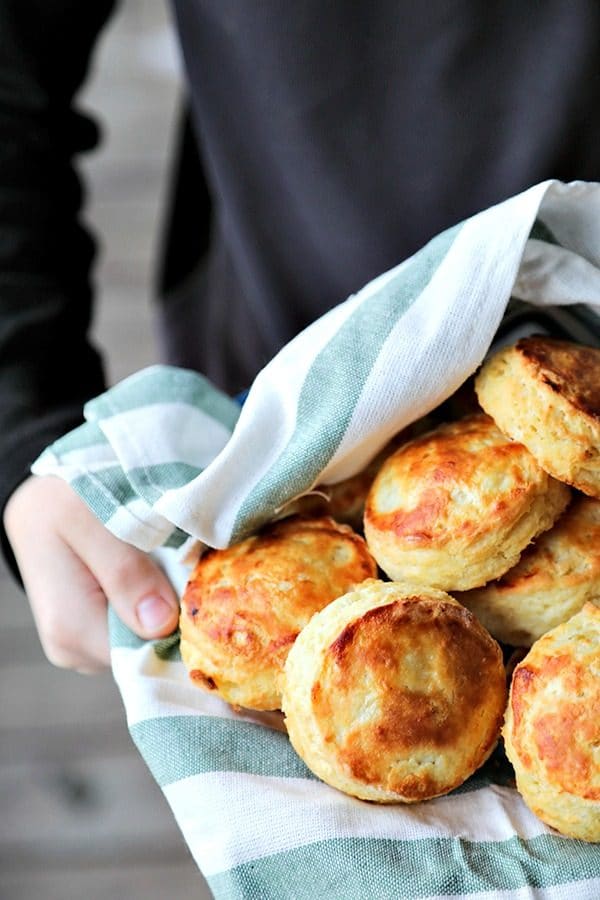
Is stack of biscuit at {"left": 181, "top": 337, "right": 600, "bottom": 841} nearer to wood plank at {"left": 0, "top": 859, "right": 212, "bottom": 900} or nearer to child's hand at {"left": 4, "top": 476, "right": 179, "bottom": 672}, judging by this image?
child's hand at {"left": 4, "top": 476, "right": 179, "bottom": 672}

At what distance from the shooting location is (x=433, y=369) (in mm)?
778

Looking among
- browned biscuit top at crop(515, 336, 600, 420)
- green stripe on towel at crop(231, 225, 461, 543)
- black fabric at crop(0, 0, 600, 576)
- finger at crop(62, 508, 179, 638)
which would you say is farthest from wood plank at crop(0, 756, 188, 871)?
browned biscuit top at crop(515, 336, 600, 420)

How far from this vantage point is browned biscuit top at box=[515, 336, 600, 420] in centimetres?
75

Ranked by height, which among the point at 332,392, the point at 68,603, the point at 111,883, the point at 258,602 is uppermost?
the point at 332,392

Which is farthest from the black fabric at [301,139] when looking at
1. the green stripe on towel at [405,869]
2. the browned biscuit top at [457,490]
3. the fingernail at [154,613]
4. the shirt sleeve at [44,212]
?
the green stripe on towel at [405,869]

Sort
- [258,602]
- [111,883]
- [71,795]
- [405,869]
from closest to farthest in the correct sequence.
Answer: [405,869] < [258,602] < [111,883] < [71,795]

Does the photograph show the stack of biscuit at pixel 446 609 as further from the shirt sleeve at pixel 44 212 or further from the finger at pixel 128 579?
the shirt sleeve at pixel 44 212

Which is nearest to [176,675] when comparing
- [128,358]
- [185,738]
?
[185,738]

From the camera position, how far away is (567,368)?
79cm

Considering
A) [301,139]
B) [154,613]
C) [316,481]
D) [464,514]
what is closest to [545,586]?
[464,514]

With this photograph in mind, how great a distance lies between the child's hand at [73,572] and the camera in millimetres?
861

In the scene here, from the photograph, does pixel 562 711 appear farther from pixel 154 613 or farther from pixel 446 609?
pixel 154 613

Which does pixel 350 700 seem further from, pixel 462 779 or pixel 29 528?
pixel 29 528

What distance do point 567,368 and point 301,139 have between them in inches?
17.1
